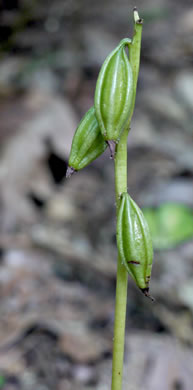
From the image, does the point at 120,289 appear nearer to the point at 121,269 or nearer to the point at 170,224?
the point at 121,269

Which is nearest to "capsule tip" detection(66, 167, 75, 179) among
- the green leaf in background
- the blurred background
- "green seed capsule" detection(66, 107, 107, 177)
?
"green seed capsule" detection(66, 107, 107, 177)

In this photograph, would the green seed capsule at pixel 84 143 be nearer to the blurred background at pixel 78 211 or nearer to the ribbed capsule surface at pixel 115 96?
the ribbed capsule surface at pixel 115 96

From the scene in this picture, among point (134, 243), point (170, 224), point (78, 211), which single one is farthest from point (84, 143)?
point (78, 211)

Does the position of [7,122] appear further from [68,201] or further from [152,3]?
[152,3]

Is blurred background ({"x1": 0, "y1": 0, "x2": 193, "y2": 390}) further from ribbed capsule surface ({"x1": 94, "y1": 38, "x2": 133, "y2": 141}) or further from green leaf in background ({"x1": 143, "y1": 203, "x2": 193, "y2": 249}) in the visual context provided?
ribbed capsule surface ({"x1": 94, "y1": 38, "x2": 133, "y2": 141})

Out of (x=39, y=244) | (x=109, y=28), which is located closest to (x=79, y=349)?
(x=39, y=244)

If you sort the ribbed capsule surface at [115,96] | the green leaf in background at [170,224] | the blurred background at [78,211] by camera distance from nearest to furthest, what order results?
1. the ribbed capsule surface at [115,96]
2. the blurred background at [78,211]
3. the green leaf in background at [170,224]

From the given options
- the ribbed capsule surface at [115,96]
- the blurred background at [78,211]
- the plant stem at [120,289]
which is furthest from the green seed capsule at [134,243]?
the blurred background at [78,211]
